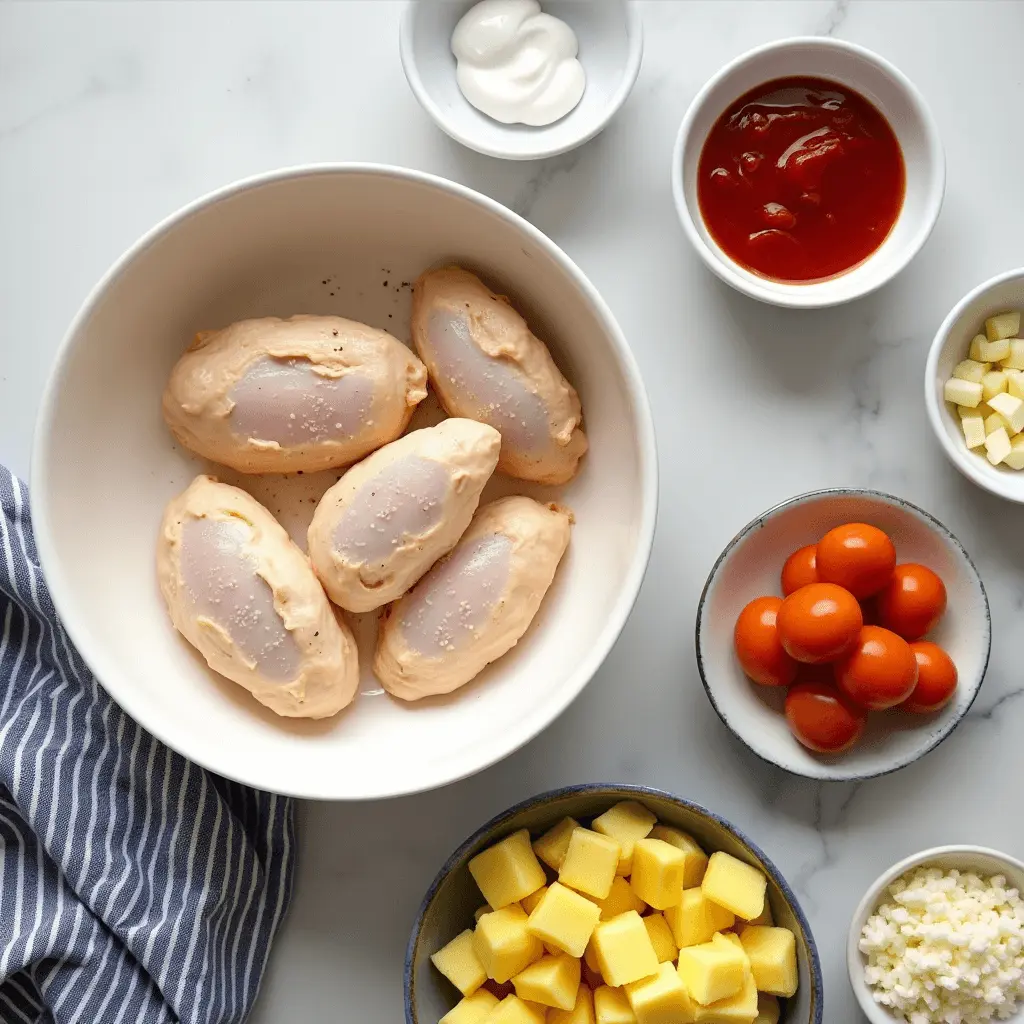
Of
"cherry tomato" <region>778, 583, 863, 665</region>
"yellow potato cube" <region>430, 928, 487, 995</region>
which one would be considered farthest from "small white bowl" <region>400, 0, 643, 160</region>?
"yellow potato cube" <region>430, 928, 487, 995</region>

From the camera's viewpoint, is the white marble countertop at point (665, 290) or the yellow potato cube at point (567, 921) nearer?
the yellow potato cube at point (567, 921)

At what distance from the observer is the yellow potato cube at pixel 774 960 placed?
3.78ft

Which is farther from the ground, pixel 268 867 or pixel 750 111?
pixel 750 111

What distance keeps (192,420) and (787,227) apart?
695 millimetres

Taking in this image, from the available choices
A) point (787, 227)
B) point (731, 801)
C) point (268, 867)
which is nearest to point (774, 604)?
point (731, 801)

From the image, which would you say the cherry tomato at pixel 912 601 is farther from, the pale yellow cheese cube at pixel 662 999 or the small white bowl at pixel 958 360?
the pale yellow cheese cube at pixel 662 999

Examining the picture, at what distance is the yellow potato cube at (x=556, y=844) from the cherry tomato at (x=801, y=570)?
1.22ft

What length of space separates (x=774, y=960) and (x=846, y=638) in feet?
1.19

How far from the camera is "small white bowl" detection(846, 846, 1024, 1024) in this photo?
3.92 ft

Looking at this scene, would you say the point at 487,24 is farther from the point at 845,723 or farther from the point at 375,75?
the point at 845,723

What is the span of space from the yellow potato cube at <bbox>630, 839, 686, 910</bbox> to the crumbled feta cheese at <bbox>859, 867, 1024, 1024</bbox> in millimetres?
242

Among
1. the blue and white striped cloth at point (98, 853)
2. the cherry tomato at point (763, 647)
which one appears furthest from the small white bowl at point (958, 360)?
the blue and white striped cloth at point (98, 853)

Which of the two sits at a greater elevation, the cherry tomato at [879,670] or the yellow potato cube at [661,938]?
the cherry tomato at [879,670]

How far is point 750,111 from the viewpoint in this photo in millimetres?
1194
